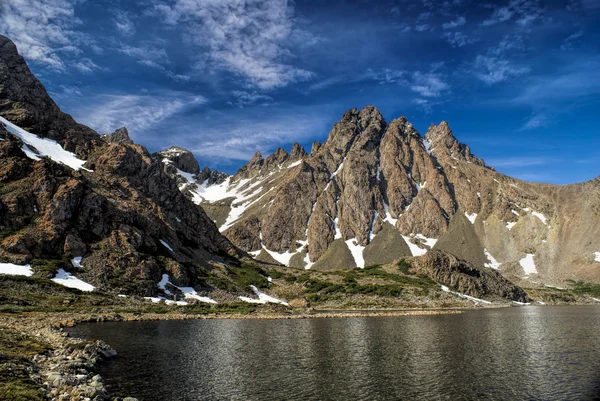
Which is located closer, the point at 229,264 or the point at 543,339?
the point at 543,339

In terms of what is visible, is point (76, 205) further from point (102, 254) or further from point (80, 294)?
point (80, 294)

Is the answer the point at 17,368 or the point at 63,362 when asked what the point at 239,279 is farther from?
the point at 17,368

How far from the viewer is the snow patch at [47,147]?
169m

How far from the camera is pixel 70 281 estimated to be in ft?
358

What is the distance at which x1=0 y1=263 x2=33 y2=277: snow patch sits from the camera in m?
100

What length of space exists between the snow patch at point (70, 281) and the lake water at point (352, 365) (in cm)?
4755

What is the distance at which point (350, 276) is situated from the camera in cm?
19312

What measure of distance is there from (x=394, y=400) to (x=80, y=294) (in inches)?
3952

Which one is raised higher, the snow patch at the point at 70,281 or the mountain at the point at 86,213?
the mountain at the point at 86,213

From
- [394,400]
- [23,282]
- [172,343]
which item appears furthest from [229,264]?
[394,400]

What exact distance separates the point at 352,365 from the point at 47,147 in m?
188

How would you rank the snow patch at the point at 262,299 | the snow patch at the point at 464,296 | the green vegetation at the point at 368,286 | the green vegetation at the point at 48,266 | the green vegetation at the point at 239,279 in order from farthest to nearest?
1. the snow patch at the point at 464,296
2. the green vegetation at the point at 368,286
3. the green vegetation at the point at 239,279
4. the snow patch at the point at 262,299
5. the green vegetation at the point at 48,266

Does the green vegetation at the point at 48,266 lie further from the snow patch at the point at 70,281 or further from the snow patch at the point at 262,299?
the snow patch at the point at 262,299

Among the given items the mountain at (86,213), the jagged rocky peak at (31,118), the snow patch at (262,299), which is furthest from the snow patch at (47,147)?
the snow patch at (262,299)
